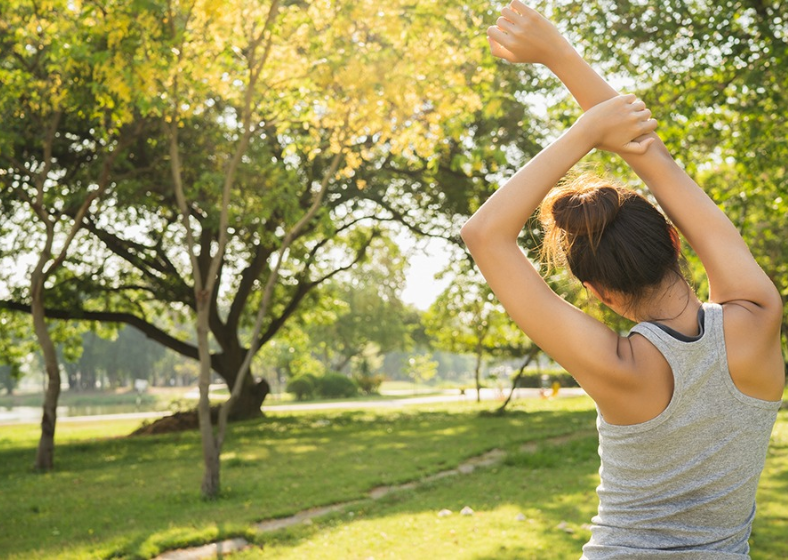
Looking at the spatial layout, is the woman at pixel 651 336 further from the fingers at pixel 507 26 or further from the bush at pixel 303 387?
the bush at pixel 303 387

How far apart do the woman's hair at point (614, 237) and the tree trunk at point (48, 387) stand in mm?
13755

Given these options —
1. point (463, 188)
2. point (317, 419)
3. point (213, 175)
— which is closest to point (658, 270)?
point (213, 175)

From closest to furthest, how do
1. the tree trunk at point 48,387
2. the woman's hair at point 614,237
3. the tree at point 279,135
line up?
the woman's hair at point 614,237 → the tree at point 279,135 → the tree trunk at point 48,387

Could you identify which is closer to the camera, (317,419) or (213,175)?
(213,175)

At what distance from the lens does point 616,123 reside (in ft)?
5.23

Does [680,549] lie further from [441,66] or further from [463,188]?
[463,188]

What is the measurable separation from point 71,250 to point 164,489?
11735mm

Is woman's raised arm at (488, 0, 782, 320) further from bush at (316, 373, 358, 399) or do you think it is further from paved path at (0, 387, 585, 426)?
bush at (316, 373, 358, 399)

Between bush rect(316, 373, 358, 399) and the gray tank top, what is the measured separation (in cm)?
4227

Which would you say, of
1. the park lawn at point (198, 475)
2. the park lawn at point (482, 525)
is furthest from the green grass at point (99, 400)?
the park lawn at point (482, 525)

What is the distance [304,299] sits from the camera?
90.5 ft

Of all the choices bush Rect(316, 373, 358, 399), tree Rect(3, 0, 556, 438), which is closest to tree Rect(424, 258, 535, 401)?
tree Rect(3, 0, 556, 438)

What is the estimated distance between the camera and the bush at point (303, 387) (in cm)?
4344

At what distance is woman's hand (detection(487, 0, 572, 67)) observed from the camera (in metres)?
1.73
